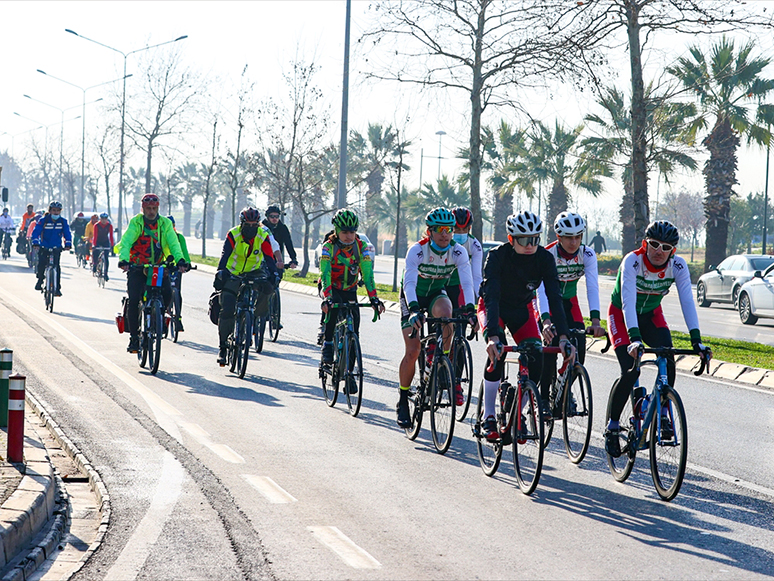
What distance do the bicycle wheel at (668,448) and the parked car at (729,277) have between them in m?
20.1

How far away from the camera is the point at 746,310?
23141mm

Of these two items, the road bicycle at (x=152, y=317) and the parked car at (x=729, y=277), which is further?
the parked car at (x=729, y=277)

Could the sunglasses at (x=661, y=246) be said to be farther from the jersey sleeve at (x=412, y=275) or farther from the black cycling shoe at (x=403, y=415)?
the black cycling shoe at (x=403, y=415)

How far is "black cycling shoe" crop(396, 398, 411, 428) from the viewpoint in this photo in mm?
8562

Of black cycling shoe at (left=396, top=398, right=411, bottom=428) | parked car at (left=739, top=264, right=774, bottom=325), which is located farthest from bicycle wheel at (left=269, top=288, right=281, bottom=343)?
parked car at (left=739, top=264, right=774, bottom=325)

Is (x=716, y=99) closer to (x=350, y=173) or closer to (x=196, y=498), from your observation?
(x=350, y=173)

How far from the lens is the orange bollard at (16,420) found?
21.6 ft

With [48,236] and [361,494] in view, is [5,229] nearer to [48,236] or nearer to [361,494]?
[48,236]

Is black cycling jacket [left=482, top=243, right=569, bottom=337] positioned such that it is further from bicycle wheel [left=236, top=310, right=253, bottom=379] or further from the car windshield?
the car windshield

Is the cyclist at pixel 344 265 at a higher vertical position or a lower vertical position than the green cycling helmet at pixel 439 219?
lower

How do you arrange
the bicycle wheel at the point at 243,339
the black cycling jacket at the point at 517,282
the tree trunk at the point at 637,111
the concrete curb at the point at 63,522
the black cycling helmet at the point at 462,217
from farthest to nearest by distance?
the tree trunk at the point at 637,111, the bicycle wheel at the point at 243,339, the black cycling helmet at the point at 462,217, the black cycling jacket at the point at 517,282, the concrete curb at the point at 63,522

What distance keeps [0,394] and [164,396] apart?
2.58 m

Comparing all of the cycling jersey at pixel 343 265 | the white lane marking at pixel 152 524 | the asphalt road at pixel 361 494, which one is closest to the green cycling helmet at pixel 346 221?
the cycling jersey at pixel 343 265

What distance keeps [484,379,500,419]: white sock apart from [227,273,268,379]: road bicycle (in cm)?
485
